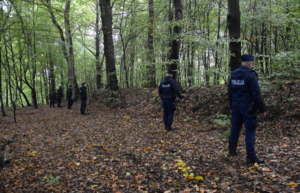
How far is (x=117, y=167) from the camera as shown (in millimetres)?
4230

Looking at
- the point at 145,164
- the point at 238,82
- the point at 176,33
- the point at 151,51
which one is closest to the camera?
the point at 238,82

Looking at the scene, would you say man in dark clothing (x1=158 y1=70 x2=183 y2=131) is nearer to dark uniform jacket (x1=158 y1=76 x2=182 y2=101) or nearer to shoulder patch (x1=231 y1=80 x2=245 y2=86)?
dark uniform jacket (x1=158 y1=76 x2=182 y2=101)

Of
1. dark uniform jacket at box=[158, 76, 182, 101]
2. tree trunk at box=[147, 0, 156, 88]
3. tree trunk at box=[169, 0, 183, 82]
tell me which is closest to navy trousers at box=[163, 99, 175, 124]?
dark uniform jacket at box=[158, 76, 182, 101]

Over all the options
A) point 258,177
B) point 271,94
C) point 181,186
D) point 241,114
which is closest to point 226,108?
point 271,94

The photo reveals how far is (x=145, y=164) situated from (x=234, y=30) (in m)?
5.61

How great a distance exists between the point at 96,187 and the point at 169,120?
4016 millimetres

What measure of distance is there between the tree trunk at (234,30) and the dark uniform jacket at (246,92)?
3.07 m

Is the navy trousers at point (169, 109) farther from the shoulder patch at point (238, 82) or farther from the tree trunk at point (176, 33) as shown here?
the tree trunk at point (176, 33)

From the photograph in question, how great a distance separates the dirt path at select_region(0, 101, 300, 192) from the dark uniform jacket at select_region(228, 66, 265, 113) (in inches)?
46.5

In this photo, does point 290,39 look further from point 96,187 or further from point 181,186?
point 96,187

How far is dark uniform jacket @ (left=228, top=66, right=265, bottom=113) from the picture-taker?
361 centimetres

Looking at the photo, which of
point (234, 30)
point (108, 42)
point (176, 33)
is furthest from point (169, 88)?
point (108, 42)

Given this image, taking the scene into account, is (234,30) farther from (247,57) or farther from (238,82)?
(238,82)

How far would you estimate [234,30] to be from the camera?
6680 mm
